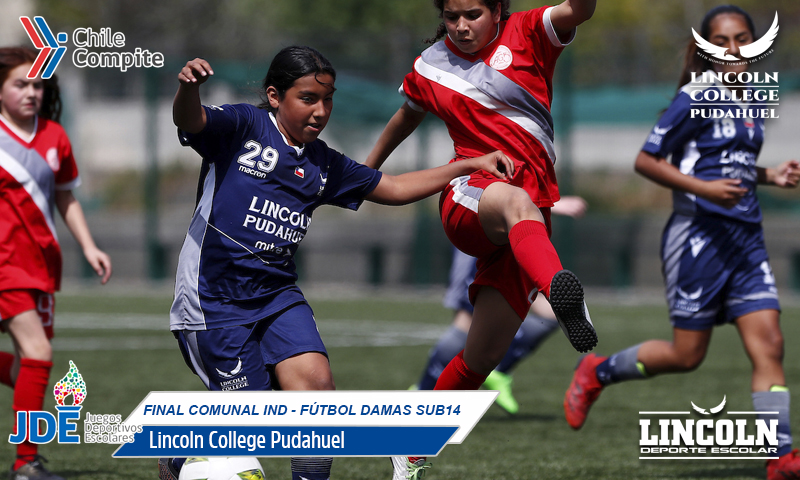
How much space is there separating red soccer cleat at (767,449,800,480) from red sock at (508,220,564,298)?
1580mm

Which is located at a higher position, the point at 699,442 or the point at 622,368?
the point at 622,368

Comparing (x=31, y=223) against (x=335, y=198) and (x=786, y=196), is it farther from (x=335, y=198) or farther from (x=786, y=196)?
(x=786, y=196)

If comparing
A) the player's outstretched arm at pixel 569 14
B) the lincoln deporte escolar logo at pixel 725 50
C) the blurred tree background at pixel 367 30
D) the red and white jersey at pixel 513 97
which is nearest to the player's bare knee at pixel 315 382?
the red and white jersey at pixel 513 97

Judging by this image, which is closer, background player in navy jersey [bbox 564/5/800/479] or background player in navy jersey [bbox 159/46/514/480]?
background player in navy jersey [bbox 159/46/514/480]

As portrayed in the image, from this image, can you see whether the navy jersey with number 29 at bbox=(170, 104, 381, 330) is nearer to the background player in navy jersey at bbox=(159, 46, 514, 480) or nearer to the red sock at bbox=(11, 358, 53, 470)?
the background player in navy jersey at bbox=(159, 46, 514, 480)

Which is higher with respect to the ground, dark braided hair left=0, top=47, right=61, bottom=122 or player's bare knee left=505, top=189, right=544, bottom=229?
dark braided hair left=0, top=47, right=61, bottom=122

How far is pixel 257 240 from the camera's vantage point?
11.9 ft

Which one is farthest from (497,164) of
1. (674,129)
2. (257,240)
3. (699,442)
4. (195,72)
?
(699,442)

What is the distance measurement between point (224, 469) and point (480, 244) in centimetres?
127

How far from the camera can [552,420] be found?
20.3ft

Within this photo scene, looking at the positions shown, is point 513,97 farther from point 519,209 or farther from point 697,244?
point 697,244

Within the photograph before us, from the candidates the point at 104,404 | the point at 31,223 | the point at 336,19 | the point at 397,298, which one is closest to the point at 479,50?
the point at 31,223

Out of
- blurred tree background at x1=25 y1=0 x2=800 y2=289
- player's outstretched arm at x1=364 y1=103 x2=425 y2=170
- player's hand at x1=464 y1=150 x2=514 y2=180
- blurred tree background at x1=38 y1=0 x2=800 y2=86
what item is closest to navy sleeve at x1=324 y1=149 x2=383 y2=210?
player's outstretched arm at x1=364 y1=103 x2=425 y2=170

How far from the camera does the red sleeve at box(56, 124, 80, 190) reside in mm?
4633
